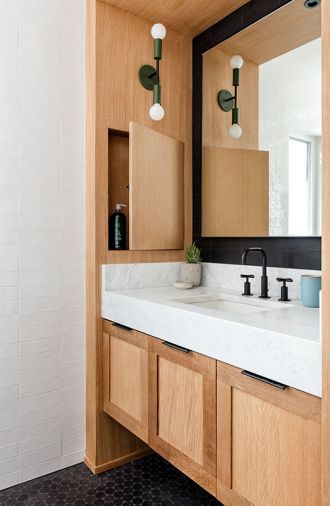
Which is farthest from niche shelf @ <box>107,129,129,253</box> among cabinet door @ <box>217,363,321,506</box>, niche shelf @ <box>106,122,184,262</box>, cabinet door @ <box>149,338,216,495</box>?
cabinet door @ <box>217,363,321,506</box>

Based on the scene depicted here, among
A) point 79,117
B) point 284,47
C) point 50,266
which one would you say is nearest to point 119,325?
point 50,266

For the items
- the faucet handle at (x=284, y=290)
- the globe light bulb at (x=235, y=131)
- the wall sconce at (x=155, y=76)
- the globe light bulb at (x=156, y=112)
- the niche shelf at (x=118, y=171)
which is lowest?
the faucet handle at (x=284, y=290)

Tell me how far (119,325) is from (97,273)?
293 mm

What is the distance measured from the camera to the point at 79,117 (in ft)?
6.73

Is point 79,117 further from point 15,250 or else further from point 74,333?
point 74,333

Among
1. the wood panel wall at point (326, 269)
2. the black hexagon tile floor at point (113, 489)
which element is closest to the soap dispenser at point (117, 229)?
the black hexagon tile floor at point (113, 489)

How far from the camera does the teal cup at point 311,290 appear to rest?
1.50m

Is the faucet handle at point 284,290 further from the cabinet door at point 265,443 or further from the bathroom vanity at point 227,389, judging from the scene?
the cabinet door at point 265,443

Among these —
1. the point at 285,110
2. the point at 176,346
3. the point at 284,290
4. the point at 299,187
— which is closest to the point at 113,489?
the point at 176,346

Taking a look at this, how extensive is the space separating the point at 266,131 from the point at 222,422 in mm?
1326

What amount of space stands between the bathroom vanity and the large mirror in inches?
17.0

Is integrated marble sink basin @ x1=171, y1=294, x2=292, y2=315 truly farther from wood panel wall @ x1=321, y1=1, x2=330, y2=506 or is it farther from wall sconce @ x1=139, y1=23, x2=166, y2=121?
wall sconce @ x1=139, y1=23, x2=166, y2=121

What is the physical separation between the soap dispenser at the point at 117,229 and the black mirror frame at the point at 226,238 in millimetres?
473

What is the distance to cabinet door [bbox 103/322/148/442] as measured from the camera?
169 cm
